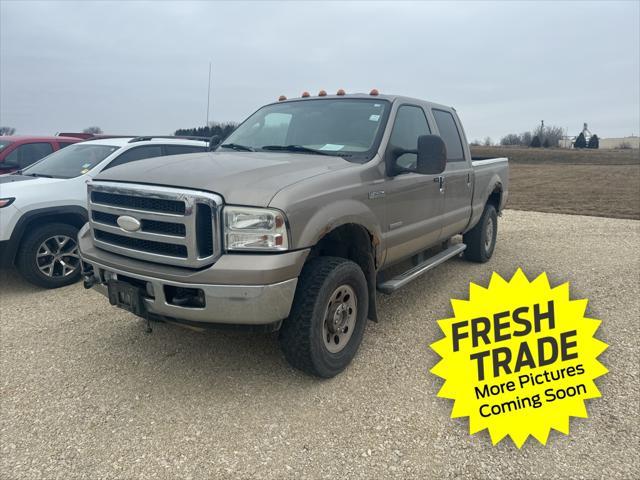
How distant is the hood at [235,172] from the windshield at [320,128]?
0.28m

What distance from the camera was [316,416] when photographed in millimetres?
2998

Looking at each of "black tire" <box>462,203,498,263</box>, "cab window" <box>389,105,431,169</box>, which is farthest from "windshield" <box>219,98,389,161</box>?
"black tire" <box>462,203,498,263</box>

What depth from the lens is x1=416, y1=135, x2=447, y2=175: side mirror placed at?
142 inches

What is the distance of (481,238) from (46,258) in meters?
5.42

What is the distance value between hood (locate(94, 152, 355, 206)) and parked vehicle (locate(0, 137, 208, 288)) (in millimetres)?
2255

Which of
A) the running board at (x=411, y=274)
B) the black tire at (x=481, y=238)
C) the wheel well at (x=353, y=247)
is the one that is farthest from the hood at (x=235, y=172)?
the black tire at (x=481, y=238)

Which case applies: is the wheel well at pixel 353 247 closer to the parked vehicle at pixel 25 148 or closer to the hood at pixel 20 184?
the hood at pixel 20 184

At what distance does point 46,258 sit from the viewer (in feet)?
17.7

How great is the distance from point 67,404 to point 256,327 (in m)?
1.36

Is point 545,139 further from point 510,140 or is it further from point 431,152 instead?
point 431,152

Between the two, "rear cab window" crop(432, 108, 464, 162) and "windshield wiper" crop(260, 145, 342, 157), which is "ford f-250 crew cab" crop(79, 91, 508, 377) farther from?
"rear cab window" crop(432, 108, 464, 162)

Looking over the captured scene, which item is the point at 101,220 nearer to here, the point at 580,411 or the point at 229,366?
the point at 229,366

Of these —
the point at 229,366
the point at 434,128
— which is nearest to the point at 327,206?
the point at 229,366

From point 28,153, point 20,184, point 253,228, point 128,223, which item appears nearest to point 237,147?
point 128,223
